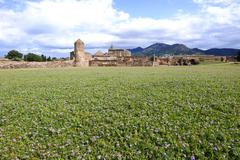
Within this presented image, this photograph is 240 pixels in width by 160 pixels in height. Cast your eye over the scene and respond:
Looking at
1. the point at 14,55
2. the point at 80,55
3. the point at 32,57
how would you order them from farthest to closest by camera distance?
the point at 14,55 → the point at 32,57 → the point at 80,55

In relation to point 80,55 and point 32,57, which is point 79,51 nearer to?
point 80,55

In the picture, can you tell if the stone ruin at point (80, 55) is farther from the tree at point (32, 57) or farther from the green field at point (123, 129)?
the green field at point (123, 129)

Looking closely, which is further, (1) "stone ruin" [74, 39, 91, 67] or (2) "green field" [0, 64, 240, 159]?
(1) "stone ruin" [74, 39, 91, 67]

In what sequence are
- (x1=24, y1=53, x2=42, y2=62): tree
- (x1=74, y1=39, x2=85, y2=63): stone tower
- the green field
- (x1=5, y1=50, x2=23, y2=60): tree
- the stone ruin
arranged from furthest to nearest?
(x1=5, y1=50, x2=23, y2=60): tree, (x1=24, y1=53, x2=42, y2=62): tree, (x1=74, y1=39, x2=85, y2=63): stone tower, the stone ruin, the green field

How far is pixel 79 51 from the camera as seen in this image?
54.2 metres

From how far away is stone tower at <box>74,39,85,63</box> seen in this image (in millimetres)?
53450

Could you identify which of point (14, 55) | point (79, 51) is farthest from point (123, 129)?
point (14, 55)

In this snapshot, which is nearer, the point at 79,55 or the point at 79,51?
the point at 79,55

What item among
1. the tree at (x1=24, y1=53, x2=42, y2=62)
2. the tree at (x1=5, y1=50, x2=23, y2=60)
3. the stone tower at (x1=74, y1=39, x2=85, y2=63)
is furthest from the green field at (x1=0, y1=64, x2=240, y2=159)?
the tree at (x1=5, y1=50, x2=23, y2=60)

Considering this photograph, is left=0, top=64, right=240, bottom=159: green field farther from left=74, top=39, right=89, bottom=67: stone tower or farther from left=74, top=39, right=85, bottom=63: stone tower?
left=74, top=39, right=85, bottom=63: stone tower

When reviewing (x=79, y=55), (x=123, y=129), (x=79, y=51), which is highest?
(x=79, y=51)

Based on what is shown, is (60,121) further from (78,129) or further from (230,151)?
(230,151)

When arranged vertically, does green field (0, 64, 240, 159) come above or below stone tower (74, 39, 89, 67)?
below

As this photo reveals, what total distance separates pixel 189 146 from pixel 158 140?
0.53 m
